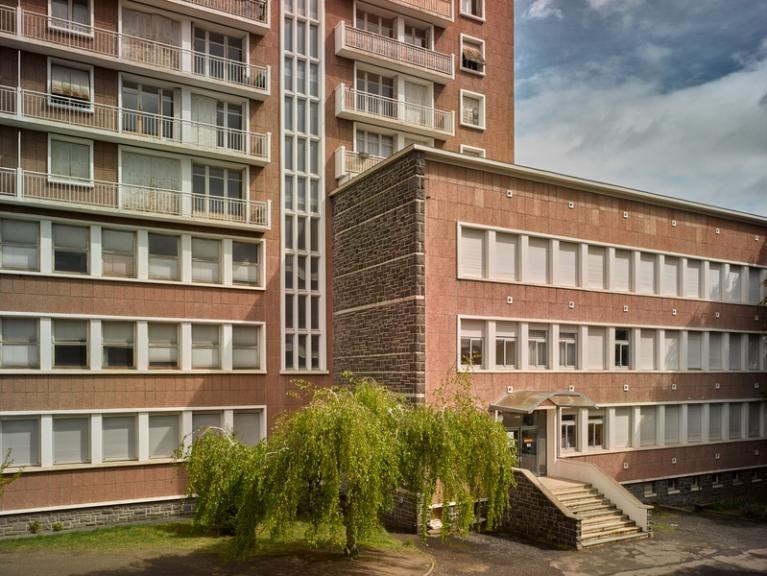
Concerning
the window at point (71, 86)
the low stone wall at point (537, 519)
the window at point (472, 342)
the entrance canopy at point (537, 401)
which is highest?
the window at point (71, 86)

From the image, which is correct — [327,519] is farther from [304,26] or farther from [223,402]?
[304,26]

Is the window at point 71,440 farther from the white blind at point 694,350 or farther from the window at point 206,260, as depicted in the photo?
the white blind at point 694,350

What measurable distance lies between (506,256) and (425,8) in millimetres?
12944

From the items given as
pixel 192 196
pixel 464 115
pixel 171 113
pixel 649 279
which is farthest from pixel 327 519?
pixel 464 115

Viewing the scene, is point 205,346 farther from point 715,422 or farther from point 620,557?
point 715,422

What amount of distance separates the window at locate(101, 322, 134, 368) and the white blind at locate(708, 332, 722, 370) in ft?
79.5

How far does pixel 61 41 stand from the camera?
23.0 meters

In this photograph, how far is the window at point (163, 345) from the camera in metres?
24.2

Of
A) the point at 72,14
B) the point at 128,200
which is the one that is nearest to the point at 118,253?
the point at 128,200

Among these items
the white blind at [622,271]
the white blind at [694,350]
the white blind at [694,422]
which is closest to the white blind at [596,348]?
the white blind at [622,271]

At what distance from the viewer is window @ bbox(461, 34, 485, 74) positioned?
1248 inches

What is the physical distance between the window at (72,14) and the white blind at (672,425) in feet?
88.3

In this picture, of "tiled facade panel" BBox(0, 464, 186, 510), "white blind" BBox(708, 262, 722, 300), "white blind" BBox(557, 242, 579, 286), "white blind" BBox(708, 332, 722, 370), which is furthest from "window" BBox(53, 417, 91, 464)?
"white blind" BBox(708, 262, 722, 300)

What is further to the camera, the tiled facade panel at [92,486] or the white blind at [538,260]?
the white blind at [538,260]
